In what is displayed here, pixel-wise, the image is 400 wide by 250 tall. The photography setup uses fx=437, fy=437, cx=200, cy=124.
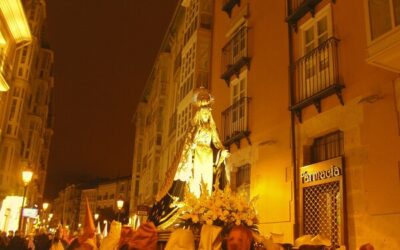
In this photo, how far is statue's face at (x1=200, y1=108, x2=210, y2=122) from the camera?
31.0 ft

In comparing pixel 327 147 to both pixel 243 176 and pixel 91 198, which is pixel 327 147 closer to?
pixel 243 176

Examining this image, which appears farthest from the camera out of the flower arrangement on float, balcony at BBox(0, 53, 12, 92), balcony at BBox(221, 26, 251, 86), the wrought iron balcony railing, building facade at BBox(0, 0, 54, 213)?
building facade at BBox(0, 0, 54, 213)

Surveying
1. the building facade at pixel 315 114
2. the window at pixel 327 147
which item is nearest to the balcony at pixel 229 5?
the building facade at pixel 315 114

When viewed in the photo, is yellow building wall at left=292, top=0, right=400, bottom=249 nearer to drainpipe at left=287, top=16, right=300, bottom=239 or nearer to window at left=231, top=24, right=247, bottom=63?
drainpipe at left=287, top=16, right=300, bottom=239

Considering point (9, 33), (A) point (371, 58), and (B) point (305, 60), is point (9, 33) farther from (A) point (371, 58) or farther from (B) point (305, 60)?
(A) point (371, 58)

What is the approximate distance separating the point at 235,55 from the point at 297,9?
177 inches

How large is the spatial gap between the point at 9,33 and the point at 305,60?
810 inches

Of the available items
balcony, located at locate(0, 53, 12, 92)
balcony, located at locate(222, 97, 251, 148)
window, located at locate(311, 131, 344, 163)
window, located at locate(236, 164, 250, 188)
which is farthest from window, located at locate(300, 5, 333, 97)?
balcony, located at locate(0, 53, 12, 92)

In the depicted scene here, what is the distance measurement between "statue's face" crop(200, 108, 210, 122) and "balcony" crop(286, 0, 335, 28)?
404 cm

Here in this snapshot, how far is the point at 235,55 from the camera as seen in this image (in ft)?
52.2

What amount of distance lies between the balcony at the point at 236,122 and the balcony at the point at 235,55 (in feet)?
4.01

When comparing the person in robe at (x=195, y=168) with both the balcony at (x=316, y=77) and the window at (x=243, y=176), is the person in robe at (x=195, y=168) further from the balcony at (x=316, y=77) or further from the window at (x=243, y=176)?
the window at (x=243, y=176)

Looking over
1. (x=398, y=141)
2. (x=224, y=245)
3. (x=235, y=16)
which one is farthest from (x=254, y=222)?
(x=235, y=16)

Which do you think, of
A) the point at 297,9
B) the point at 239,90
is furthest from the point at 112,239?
the point at 239,90
